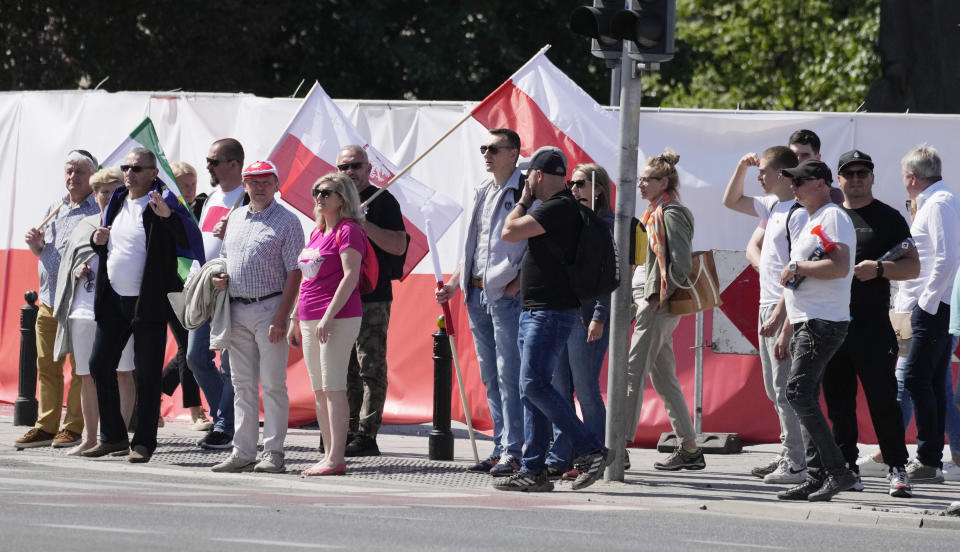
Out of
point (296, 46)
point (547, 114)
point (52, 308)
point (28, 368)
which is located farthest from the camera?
point (296, 46)

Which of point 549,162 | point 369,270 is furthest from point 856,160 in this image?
point 369,270

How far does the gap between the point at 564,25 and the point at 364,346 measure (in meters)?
18.3

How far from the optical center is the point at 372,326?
11562 mm

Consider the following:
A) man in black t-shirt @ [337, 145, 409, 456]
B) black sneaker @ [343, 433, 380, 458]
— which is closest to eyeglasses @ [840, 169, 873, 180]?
man in black t-shirt @ [337, 145, 409, 456]

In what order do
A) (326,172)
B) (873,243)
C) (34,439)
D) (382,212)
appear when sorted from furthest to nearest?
(34,439) < (326,172) < (382,212) < (873,243)

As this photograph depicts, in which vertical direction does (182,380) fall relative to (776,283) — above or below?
below

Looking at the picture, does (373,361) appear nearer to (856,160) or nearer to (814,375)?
(814,375)

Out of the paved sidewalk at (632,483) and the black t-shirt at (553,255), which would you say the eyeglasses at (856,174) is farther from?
the paved sidewalk at (632,483)

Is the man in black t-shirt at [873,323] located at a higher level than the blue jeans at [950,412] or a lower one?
higher

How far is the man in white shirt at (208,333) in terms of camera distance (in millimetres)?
11734

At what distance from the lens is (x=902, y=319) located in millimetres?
10898

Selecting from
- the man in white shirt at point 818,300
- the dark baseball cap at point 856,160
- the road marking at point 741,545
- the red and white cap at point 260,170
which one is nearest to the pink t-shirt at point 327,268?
the red and white cap at point 260,170

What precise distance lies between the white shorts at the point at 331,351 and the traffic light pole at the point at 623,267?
1.62m

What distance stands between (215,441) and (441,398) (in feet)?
5.52
